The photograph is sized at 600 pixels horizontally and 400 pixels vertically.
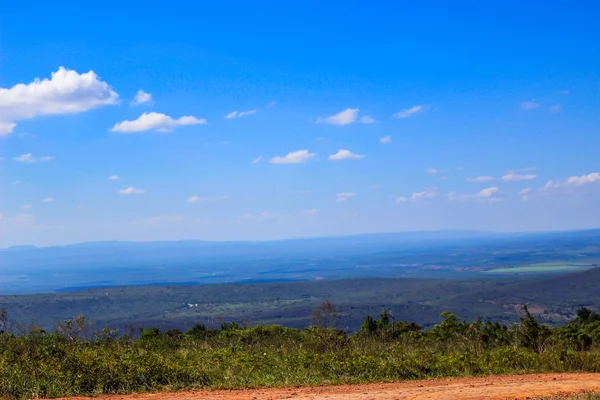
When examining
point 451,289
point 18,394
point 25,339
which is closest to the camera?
point 18,394

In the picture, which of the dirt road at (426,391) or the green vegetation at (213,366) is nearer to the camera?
the dirt road at (426,391)

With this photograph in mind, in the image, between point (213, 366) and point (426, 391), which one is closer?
point (426, 391)

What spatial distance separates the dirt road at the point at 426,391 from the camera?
1056cm

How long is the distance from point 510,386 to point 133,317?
257 ft

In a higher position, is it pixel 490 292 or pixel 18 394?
pixel 18 394

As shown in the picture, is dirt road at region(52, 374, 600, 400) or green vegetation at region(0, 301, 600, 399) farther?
green vegetation at region(0, 301, 600, 399)

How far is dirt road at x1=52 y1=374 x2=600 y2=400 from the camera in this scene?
416 inches

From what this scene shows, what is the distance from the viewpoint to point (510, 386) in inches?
451

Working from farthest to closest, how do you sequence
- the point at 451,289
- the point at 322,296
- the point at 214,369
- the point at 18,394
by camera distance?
the point at 322,296
the point at 451,289
the point at 214,369
the point at 18,394

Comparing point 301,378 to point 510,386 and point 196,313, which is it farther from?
point 196,313

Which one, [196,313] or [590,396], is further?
[196,313]

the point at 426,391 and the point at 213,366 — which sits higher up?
the point at 213,366

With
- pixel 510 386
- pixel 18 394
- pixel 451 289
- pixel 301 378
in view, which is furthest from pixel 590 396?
pixel 451 289

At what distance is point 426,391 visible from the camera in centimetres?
1095
